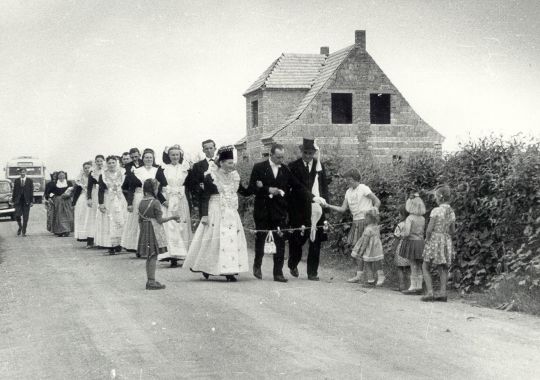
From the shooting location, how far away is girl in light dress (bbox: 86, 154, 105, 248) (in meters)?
19.9

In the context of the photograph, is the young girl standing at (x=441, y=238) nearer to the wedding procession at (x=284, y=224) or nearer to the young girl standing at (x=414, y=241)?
the wedding procession at (x=284, y=224)

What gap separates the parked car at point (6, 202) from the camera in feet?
119

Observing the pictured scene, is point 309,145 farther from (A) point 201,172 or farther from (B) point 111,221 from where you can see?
(B) point 111,221

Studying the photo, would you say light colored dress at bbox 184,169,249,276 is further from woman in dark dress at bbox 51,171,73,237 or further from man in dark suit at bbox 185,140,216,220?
woman in dark dress at bbox 51,171,73,237

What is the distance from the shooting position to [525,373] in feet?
21.5

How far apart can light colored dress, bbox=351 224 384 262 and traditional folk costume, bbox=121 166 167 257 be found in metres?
4.96

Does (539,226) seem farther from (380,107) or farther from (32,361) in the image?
(380,107)

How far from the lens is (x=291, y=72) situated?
45.1 meters

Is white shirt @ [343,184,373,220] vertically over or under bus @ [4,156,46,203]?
Result: under

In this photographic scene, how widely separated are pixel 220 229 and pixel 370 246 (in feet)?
7.59

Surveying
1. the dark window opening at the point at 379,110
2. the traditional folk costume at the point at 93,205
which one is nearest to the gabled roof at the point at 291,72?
the dark window opening at the point at 379,110

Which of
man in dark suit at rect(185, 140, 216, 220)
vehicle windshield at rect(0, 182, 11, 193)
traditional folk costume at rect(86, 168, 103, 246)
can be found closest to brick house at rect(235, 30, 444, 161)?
vehicle windshield at rect(0, 182, 11, 193)

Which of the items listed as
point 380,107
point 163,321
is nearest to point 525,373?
point 163,321

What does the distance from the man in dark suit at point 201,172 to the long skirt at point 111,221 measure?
16.8 feet
